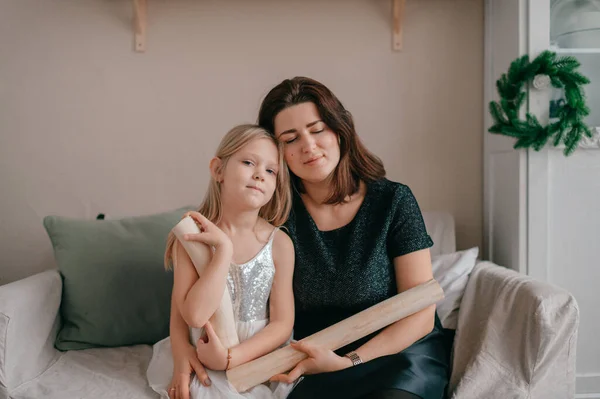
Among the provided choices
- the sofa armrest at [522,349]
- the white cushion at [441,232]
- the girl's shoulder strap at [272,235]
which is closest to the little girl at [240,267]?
the girl's shoulder strap at [272,235]

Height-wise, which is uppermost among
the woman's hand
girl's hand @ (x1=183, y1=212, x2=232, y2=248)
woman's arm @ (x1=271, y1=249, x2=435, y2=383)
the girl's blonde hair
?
the girl's blonde hair

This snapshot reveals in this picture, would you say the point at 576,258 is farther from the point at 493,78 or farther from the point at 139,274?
the point at 139,274

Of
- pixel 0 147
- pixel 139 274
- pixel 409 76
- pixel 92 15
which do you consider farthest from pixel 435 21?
pixel 0 147

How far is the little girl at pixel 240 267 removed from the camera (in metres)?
1.24

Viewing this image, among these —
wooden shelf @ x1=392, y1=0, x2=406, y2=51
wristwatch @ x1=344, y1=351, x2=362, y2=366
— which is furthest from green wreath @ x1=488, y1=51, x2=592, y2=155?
wristwatch @ x1=344, y1=351, x2=362, y2=366

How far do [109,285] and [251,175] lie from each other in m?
0.68

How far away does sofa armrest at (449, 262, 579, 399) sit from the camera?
129 cm

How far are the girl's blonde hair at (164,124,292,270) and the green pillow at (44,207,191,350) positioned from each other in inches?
14.2

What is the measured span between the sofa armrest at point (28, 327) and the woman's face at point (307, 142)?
81 cm

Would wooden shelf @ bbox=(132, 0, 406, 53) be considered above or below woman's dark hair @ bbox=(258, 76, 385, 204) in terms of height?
above

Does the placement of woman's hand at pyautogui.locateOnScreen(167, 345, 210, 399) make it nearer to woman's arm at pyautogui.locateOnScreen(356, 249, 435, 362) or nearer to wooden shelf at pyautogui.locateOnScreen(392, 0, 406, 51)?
woman's arm at pyautogui.locateOnScreen(356, 249, 435, 362)

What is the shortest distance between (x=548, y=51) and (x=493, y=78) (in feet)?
1.21

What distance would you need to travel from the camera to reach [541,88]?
1771 mm

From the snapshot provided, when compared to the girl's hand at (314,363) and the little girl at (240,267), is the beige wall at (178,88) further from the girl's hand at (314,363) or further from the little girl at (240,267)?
the girl's hand at (314,363)
